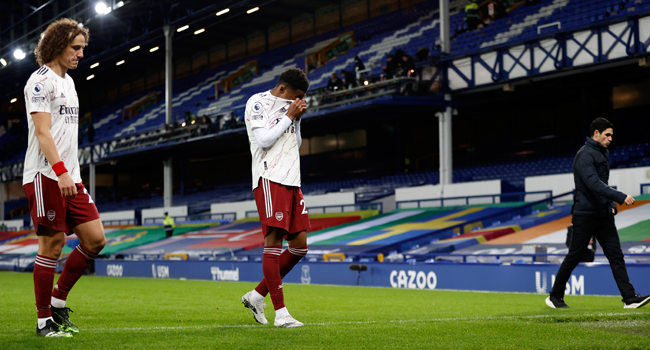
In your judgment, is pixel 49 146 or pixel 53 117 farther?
pixel 53 117

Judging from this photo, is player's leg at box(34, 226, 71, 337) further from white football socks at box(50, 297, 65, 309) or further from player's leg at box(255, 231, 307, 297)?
player's leg at box(255, 231, 307, 297)

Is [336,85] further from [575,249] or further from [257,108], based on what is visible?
[257,108]

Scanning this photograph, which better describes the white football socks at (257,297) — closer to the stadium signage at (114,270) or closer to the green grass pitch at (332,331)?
the green grass pitch at (332,331)

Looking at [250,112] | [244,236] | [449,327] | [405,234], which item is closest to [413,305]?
[449,327]

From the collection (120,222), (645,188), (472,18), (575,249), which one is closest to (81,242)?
Answer: (575,249)

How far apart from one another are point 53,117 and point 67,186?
0.58 metres

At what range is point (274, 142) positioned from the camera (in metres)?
5.05

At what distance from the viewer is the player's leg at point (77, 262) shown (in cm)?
472

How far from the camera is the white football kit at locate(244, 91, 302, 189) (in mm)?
5047

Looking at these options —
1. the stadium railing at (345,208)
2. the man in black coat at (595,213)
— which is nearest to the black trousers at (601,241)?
the man in black coat at (595,213)

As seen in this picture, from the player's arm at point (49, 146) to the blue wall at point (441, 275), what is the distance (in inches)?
327

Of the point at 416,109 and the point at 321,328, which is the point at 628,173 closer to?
A: the point at 416,109

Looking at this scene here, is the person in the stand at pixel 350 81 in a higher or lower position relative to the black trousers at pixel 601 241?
higher

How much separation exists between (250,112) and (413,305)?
12.3 ft
